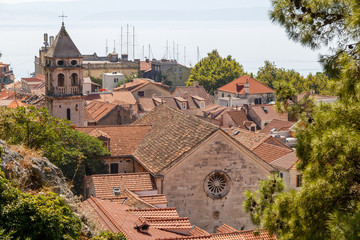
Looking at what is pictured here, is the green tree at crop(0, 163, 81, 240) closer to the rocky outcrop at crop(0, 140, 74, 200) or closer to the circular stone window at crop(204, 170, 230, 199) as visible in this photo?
the rocky outcrop at crop(0, 140, 74, 200)

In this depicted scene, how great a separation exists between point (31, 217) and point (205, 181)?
21.8 m

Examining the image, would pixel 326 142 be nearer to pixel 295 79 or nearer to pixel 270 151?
pixel 270 151

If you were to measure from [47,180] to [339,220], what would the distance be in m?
8.59

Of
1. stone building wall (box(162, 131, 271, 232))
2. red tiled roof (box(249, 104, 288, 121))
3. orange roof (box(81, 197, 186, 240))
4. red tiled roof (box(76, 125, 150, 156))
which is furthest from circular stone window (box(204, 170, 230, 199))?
red tiled roof (box(249, 104, 288, 121))

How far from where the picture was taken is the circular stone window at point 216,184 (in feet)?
116

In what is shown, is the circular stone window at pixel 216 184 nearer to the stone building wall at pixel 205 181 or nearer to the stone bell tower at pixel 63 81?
the stone building wall at pixel 205 181

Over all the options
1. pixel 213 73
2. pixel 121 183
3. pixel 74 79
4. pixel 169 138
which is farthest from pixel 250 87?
pixel 121 183

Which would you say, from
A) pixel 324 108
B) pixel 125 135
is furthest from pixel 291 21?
pixel 125 135

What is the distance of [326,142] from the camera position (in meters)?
13.7

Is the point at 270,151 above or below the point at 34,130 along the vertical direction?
below

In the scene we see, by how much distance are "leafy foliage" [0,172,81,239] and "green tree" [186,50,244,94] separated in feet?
382

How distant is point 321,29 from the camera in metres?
16.0

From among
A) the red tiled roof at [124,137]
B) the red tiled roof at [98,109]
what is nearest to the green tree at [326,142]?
the red tiled roof at [124,137]

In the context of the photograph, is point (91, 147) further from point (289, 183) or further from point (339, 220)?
point (339, 220)
